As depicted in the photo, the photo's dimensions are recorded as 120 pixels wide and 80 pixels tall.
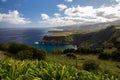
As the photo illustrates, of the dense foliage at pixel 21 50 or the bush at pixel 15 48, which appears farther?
the bush at pixel 15 48

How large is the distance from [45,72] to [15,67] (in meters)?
1.22

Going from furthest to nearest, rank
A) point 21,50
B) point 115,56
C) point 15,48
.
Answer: point 115,56
point 15,48
point 21,50

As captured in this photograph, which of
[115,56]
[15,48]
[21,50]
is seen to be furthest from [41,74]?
[115,56]

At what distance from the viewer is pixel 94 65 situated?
26.2m

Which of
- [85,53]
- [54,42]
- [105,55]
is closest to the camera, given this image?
[105,55]

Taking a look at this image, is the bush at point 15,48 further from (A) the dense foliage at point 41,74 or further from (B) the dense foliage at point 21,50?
(A) the dense foliage at point 41,74

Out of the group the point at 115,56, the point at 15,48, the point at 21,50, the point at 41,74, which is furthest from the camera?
the point at 115,56

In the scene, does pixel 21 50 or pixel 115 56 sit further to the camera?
pixel 115 56

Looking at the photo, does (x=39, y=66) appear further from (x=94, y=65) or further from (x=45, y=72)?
(x=94, y=65)

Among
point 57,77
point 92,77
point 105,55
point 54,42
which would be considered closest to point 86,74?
point 92,77

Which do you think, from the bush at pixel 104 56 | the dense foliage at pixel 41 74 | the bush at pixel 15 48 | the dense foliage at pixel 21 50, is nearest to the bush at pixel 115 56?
the bush at pixel 104 56

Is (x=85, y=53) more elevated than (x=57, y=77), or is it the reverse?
(x=57, y=77)

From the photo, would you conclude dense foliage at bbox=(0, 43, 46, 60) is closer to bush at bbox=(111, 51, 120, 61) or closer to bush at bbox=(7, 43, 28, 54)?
bush at bbox=(7, 43, 28, 54)

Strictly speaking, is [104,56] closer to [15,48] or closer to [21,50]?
[21,50]
